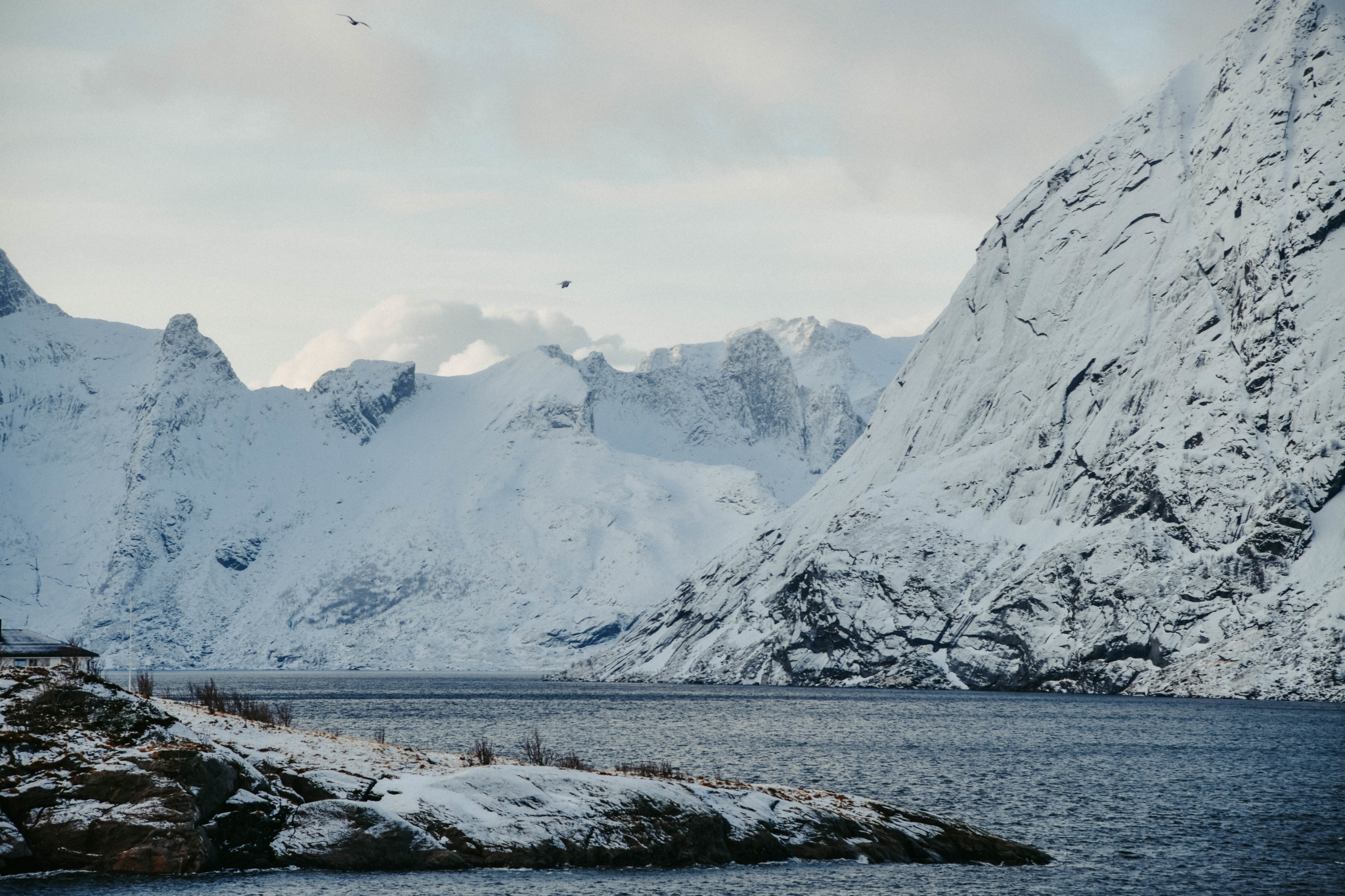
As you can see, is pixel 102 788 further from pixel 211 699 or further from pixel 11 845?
pixel 211 699

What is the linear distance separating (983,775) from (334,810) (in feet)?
127

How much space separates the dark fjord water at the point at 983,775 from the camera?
33.5 metres

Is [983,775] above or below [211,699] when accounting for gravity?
above

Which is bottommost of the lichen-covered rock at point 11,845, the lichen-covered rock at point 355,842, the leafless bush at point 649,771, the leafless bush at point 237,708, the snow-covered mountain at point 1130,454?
the lichen-covered rock at point 11,845

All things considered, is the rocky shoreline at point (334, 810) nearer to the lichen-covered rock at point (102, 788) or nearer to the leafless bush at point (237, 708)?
the lichen-covered rock at point (102, 788)

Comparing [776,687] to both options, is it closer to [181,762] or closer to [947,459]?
[947,459]

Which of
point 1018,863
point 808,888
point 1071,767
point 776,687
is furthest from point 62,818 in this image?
point 776,687

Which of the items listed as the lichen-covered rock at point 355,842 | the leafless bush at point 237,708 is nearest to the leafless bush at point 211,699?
the leafless bush at point 237,708

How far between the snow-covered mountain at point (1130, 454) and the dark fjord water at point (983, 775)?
1075 cm

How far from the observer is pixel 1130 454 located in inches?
5851

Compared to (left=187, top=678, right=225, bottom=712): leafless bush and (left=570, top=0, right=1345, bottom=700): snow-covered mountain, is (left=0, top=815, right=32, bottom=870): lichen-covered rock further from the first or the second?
(left=570, top=0, right=1345, bottom=700): snow-covered mountain

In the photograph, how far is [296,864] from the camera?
1300 inches

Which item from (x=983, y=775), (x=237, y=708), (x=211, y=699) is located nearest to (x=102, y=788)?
(x=211, y=699)

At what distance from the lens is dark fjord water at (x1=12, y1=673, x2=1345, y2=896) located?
33.5 meters
